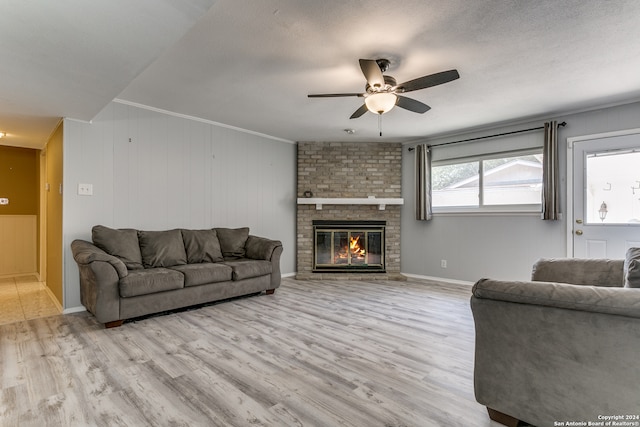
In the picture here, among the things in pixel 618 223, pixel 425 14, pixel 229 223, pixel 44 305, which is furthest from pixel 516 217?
pixel 44 305

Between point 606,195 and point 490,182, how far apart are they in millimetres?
1380

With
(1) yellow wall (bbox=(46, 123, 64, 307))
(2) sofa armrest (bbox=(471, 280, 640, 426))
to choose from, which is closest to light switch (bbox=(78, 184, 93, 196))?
(1) yellow wall (bbox=(46, 123, 64, 307))

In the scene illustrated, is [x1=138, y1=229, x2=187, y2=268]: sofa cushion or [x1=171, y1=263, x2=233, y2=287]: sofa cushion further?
[x1=138, y1=229, x2=187, y2=268]: sofa cushion

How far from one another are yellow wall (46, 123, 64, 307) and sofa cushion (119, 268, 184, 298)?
3.64ft

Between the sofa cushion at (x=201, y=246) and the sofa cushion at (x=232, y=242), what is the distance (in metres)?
0.15

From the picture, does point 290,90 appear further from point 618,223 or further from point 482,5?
point 618,223

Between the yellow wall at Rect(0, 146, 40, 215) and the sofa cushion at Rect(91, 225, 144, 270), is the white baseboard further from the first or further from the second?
the yellow wall at Rect(0, 146, 40, 215)

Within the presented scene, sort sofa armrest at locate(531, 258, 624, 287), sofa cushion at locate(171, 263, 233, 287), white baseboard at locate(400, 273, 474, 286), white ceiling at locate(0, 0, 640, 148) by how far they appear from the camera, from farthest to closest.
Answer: white baseboard at locate(400, 273, 474, 286), sofa cushion at locate(171, 263, 233, 287), sofa armrest at locate(531, 258, 624, 287), white ceiling at locate(0, 0, 640, 148)

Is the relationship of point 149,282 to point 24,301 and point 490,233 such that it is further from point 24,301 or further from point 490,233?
point 490,233

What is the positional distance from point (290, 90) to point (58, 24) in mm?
2094

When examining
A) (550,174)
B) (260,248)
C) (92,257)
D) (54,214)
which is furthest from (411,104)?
(54,214)

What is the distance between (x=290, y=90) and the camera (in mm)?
3551

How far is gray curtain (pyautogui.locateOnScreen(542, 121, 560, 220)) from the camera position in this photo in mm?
4211

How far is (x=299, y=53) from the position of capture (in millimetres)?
2721
